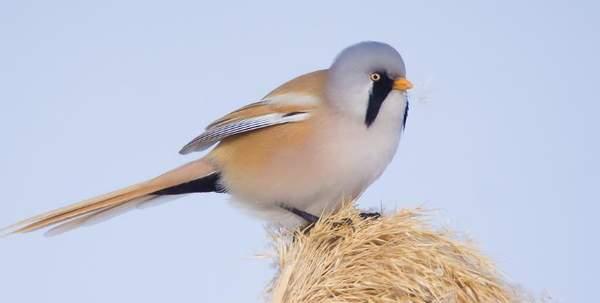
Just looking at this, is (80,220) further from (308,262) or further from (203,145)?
(308,262)

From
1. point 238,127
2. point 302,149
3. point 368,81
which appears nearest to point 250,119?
point 238,127

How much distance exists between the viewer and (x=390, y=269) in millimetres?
4152

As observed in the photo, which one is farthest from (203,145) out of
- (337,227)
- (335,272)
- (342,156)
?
(335,272)

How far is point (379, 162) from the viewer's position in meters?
5.34

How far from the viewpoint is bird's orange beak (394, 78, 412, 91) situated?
5.18 metres

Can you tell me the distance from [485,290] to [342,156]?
1.37 metres

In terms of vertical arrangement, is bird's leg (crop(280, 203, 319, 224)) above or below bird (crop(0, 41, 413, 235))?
below

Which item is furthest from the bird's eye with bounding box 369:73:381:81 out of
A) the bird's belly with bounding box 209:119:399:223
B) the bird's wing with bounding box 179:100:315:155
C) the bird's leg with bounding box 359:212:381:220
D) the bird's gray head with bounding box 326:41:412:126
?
the bird's leg with bounding box 359:212:381:220

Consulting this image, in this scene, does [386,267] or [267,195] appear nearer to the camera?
[386,267]

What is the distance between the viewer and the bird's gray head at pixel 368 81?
5203 millimetres

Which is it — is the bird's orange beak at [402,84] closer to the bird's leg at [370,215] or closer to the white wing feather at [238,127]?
the white wing feather at [238,127]

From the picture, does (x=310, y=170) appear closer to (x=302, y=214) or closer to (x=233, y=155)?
(x=302, y=214)

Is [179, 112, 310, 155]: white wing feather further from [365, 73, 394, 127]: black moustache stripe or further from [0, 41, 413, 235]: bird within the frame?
[365, 73, 394, 127]: black moustache stripe

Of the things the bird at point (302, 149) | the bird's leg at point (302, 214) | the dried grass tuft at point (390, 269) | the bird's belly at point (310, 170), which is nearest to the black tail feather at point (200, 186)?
the bird at point (302, 149)
